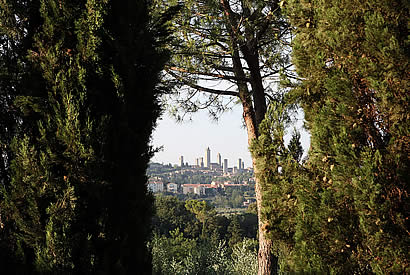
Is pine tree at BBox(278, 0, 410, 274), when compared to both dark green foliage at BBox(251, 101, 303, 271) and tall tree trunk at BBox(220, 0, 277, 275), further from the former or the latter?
tall tree trunk at BBox(220, 0, 277, 275)

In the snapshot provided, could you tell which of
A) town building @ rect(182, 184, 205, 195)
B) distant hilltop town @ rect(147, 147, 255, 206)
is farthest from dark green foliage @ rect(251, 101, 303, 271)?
town building @ rect(182, 184, 205, 195)

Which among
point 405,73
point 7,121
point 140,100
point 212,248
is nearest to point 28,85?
point 7,121

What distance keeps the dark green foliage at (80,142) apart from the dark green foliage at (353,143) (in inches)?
59.5

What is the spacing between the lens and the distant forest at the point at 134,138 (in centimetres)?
292

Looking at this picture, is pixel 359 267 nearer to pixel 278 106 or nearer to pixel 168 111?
pixel 278 106

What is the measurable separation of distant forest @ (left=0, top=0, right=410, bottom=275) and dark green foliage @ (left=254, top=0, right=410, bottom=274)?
0.04 feet

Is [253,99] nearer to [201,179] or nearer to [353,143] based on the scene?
[353,143]

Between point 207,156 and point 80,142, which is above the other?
point 207,156

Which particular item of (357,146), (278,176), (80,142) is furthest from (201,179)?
(80,142)

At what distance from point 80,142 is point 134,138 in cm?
52

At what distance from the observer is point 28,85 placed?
10.3ft

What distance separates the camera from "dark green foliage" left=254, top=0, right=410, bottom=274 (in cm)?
287

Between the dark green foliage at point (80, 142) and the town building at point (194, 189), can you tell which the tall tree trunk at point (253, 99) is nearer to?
the dark green foliage at point (80, 142)

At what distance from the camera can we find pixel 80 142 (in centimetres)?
297
